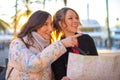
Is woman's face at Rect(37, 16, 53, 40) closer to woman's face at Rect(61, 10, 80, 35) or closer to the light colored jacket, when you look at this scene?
the light colored jacket

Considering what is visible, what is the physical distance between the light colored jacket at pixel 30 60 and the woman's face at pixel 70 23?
288 mm

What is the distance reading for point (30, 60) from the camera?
1.47 m

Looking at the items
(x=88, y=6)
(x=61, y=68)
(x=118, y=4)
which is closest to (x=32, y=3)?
(x=88, y=6)

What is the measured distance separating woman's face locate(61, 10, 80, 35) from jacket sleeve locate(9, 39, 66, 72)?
0.29 meters

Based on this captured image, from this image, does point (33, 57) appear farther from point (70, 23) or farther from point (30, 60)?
point (70, 23)

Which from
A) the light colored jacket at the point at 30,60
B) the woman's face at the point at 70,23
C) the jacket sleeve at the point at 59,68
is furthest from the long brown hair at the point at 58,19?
the light colored jacket at the point at 30,60

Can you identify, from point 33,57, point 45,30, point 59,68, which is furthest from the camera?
point 59,68

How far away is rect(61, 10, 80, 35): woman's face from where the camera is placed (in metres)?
1.77

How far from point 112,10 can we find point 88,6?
9.80ft

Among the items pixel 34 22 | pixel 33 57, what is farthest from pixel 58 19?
pixel 33 57

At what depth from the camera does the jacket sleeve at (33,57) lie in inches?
57.9

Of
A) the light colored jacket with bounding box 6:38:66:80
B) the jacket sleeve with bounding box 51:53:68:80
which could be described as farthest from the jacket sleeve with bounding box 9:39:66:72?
the jacket sleeve with bounding box 51:53:68:80

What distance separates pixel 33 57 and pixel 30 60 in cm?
2

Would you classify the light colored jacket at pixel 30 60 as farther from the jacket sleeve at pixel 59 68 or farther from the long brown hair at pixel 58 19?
the long brown hair at pixel 58 19
